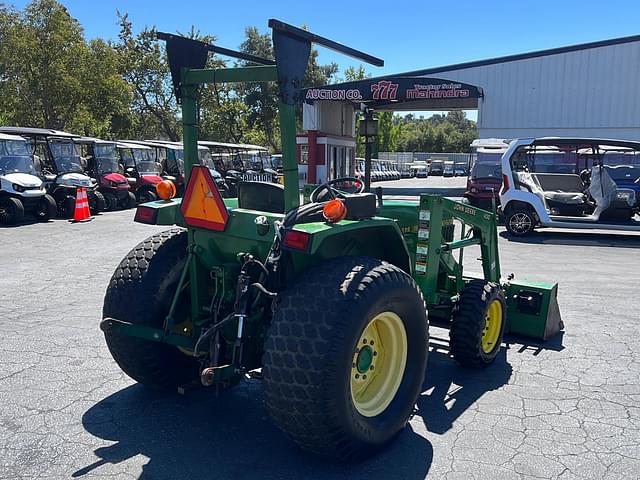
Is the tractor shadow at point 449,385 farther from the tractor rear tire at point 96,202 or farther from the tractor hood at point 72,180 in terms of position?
the tractor rear tire at point 96,202

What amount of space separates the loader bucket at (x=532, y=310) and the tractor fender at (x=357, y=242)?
83.2 inches

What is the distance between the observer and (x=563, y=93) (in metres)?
23.6

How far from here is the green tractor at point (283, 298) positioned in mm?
2883

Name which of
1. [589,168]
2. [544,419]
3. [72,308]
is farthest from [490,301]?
[589,168]

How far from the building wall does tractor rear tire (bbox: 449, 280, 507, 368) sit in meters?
21.0

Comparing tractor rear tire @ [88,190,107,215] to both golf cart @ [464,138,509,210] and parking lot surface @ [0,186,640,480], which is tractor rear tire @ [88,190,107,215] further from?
golf cart @ [464,138,509,210]

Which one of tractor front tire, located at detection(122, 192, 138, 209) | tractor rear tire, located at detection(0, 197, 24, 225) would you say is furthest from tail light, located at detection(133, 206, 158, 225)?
tractor front tire, located at detection(122, 192, 138, 209)

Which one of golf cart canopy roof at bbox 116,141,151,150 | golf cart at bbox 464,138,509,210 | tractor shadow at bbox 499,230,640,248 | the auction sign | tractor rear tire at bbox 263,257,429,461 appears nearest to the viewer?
tractor rear tire at bbox 263,257,429,461

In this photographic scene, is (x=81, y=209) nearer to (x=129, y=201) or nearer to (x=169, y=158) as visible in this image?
(x=129, y=201)

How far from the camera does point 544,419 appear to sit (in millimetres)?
3834

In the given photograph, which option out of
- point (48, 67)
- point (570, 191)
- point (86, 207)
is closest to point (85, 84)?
point (48, 67)

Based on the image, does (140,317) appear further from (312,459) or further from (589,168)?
(589,168)

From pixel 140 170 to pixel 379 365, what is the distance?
57.7 feet

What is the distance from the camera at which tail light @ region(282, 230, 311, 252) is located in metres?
Result: 2.96
